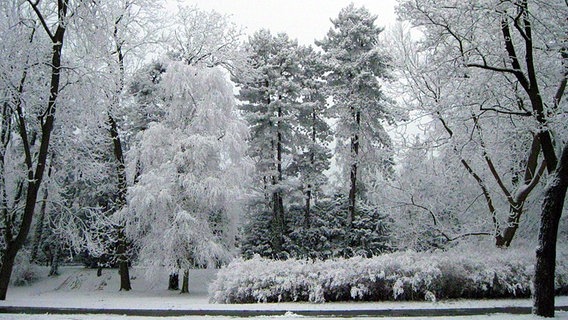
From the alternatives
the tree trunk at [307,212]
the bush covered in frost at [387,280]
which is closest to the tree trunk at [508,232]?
the bush covered in frost at [387,280]

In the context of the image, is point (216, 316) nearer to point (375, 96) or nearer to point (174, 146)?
point (174, 146)

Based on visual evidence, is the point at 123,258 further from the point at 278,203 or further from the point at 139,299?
the point at 278,203

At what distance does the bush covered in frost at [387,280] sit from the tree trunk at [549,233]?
Answer: 7.81ft

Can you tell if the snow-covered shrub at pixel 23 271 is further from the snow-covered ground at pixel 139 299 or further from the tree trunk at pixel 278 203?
the tree trunk at pixel 278 203

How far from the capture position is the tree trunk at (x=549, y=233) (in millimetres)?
8625

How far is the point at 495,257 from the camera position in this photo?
12.1 m

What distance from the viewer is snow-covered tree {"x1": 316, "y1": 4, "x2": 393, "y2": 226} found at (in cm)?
2748

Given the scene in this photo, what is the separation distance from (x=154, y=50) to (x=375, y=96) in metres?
13.3

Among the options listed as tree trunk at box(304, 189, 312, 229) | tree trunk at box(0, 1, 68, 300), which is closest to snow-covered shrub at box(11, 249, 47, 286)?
tree trunk at box(0, 1, 68, 300)

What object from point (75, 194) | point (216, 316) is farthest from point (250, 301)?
point (75, 194)

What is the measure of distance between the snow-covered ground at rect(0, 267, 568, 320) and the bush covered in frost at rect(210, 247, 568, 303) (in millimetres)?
493

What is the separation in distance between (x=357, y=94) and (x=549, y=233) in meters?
19.6

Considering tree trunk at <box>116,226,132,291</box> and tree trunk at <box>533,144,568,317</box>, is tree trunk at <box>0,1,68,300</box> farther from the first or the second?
tree trunk at <box>533,144,568,317</box>

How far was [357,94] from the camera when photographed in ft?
91.1
